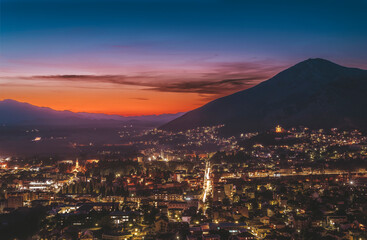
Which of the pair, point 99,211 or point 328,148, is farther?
point 328,148

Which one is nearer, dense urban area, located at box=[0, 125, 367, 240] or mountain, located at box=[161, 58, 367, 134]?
dense urban area, located at box=[0, 125, 367, 240]

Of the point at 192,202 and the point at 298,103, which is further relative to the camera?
the point at 298,103

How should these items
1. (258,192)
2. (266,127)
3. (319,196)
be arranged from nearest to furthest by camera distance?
(319,196)
(258,192)
(266,127)

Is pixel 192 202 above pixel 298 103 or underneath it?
underneath

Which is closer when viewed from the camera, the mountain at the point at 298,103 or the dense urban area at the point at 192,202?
the dense urban area at the point at 192,202

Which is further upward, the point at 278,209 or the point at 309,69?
the point at 309,69

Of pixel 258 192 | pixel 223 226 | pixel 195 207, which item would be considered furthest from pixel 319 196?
pixel 223 226

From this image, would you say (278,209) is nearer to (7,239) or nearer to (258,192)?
(258,192)

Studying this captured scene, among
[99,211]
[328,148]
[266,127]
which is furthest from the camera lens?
[266,127]
